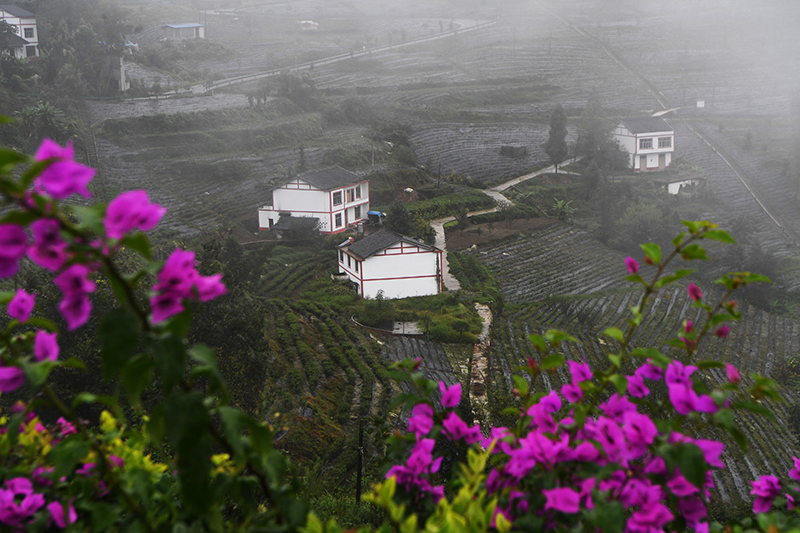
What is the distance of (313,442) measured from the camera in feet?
38.7

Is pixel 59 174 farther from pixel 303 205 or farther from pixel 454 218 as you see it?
pixel 454 218

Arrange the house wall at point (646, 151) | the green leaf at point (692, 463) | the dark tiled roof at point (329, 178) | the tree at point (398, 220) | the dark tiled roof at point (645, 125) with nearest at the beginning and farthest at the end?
the green leaf at point (692, 463)
the tree at point (398, 220)
the dark tiled roof at point (329, 178)
the house wall at point (646, 151)
the dark tiled roof at point (645, 125)

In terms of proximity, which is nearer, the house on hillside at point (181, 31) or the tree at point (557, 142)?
the tree at point (557, 142)

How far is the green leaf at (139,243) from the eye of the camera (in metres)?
1.07

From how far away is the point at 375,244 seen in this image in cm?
2475

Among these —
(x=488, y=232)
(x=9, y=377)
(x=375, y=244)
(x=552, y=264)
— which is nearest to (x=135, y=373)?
(x=9, y=377)

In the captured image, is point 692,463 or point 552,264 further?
point 552,264

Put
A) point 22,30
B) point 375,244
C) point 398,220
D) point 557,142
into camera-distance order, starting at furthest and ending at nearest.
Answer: point 557,142 → point 22,30 → point 398,220 → point 375,244

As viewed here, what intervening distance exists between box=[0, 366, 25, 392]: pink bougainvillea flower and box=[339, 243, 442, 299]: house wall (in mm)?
22681

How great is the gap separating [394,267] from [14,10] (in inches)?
1432

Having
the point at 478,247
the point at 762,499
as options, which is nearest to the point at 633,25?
the point at 478,247

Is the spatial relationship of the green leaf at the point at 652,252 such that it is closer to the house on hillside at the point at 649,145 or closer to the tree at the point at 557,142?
the tree at the point at 557,142

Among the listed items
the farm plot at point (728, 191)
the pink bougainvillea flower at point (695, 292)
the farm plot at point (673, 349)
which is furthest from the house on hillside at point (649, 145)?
the pink bougainvillea flower at point (695, 292)

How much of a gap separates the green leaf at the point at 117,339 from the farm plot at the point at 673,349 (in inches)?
572
